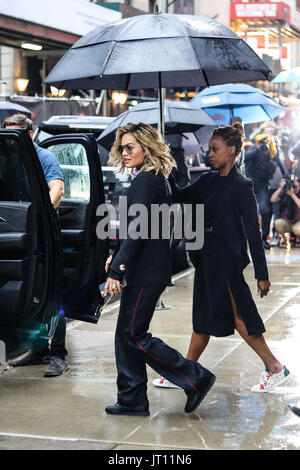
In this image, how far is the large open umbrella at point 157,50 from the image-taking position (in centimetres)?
646

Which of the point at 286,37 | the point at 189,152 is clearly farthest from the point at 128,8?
the point at 286,37

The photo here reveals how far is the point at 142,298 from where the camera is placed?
526 centimetres

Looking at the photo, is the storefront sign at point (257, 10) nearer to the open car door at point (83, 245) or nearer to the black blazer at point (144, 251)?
the open car door at point (83, 245)

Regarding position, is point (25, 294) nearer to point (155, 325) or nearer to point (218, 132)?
point (218, 132)

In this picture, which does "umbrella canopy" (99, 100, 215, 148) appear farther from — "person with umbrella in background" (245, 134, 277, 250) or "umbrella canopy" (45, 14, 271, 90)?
"umbrella canopy" (45, 14, 271, 90)

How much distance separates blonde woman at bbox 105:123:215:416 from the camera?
5246 mm

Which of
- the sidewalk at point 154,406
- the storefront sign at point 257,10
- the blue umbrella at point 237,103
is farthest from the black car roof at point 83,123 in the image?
the storefront sign at point 257,10

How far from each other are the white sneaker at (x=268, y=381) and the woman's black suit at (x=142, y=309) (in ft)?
2.27

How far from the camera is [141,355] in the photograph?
5.32 metres

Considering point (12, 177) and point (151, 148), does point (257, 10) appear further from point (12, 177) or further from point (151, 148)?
point (151, 148)

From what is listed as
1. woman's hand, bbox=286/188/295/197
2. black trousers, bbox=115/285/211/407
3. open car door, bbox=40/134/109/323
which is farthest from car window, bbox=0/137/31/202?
woman's hand, bbox=286/188/295/197

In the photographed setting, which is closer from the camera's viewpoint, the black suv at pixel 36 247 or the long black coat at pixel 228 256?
the black suv at pixel 36 247

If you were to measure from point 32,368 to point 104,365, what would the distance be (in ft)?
1.79
